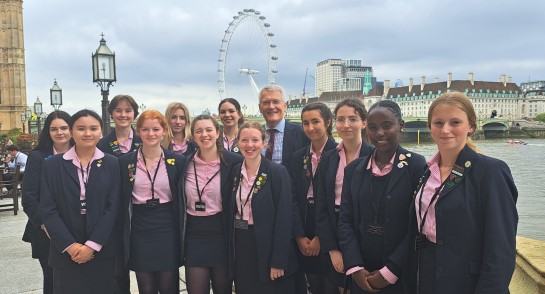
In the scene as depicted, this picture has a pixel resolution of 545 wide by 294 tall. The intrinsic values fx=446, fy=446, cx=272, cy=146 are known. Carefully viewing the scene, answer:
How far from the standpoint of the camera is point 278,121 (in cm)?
395

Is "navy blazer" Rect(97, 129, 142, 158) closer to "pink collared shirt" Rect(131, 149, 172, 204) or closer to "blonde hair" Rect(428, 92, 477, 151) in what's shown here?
"pink collared shirt" Rect(131, 149, 172, 204)

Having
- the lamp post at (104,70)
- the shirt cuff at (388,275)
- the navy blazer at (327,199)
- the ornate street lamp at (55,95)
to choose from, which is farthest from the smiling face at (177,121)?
the ornate street lamp at (55,95)

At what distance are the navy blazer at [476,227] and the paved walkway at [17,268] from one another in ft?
8.53

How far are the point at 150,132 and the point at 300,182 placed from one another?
1.19 m

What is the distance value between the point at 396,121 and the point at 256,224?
1.15m

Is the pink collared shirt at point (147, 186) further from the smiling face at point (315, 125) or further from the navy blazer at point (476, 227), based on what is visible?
the navy blazer at point (476, 227)

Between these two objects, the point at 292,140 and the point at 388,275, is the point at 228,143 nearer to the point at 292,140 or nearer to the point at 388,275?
the point at 292,140

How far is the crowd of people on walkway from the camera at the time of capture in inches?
103

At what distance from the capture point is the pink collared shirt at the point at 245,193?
3.10m

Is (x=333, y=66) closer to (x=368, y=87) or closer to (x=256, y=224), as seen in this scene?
(x=368, y=87)

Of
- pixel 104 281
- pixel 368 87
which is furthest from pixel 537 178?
pixel 368 87

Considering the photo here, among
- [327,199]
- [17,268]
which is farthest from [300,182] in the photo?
[17,268]

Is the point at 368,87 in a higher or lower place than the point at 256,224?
higher

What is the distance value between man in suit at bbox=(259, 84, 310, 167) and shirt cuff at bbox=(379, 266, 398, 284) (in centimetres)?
152
